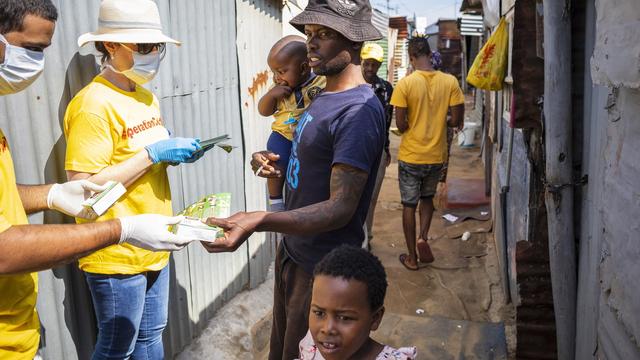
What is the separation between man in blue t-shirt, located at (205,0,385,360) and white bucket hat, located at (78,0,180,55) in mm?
743

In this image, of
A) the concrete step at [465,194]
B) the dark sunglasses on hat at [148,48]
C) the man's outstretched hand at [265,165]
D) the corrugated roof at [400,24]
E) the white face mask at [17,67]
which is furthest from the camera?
the corrugated roof at [400,24]

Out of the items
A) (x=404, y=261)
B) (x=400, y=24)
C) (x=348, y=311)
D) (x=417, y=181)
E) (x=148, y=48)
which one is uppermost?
(x=400, y=24)

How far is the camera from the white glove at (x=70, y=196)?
217 cm

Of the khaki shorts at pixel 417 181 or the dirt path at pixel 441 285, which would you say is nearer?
the dirt path at pixel 441 285

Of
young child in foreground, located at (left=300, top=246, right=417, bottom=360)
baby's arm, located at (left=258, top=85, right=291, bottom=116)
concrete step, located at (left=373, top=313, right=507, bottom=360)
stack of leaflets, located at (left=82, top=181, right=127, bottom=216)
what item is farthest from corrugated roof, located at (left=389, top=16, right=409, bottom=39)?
young child in foreground, located at (left=300, top=246, right=417, bottom=360)

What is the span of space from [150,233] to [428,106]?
4.11m

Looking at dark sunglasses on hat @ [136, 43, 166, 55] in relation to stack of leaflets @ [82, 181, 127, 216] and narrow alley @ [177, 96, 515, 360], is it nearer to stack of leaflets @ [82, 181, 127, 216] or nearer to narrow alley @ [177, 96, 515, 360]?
stack of leaflets @ [82, 181, 127, 216]

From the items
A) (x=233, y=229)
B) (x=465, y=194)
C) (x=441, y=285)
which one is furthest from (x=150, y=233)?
(x=465, y=194)

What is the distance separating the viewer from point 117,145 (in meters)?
2.42

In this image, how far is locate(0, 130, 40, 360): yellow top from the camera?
172 centimetres

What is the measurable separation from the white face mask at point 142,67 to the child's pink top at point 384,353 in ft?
4.82

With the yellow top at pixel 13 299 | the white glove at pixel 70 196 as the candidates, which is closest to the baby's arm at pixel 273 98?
the white glove at pixel 70 196

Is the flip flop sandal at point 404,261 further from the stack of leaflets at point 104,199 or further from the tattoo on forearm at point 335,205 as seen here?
the stack of leaflets at point 104,199

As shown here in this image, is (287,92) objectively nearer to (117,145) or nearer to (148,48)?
(148,48)
